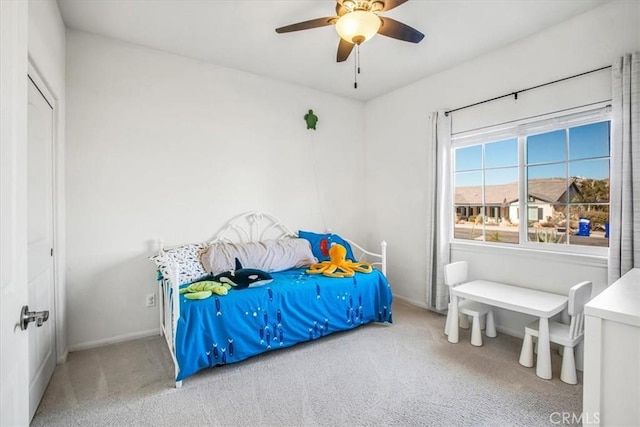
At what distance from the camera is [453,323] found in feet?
8.92

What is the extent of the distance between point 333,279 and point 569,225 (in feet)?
6.83

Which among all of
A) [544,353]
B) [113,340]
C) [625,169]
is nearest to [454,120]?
[625,169]

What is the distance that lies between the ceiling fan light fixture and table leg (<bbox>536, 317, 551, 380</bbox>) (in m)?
2.29

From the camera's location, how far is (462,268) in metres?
3.01

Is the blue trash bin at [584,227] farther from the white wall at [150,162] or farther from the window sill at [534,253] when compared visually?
the white wall at [150,162]

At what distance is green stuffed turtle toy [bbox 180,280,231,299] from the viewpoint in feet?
7.36

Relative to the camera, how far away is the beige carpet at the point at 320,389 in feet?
5.85

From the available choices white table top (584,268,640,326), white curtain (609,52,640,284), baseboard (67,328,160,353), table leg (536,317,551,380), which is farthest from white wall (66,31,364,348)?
white table top (584,268,640,326)

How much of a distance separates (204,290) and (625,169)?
10.4ft

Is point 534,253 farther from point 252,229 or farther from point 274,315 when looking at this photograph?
point 252,229

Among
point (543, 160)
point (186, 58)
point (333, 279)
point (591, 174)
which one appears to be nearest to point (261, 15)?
point (186, 58)

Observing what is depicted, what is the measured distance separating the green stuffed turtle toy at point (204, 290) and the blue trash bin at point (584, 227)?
115 inches

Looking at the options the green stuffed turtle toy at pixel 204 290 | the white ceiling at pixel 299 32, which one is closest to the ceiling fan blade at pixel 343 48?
the white ceiling at pixel 299 32

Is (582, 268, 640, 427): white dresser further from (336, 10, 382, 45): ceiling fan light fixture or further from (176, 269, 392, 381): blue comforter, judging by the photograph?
(176, 269, 392, 381): blue comforter
